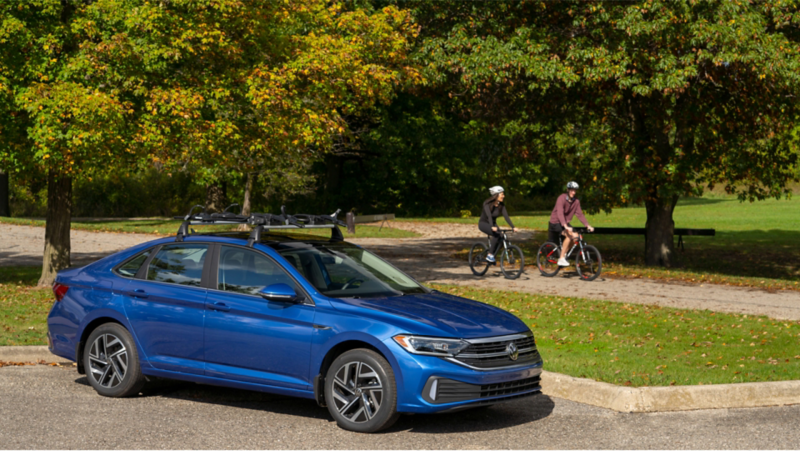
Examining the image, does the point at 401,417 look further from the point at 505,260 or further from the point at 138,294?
the point at 505,260

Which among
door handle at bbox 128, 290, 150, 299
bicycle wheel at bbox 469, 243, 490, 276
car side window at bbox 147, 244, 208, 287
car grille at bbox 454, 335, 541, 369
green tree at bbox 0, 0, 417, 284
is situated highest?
green tree at bbox 0, 0, 417, 284

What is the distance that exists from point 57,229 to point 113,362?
8.69 meters

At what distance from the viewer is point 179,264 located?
25.1ft

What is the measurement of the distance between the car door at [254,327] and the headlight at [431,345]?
2.66 feet

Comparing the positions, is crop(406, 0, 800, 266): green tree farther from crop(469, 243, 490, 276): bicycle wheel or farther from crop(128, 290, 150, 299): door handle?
crop(128, 290, 150, 299): door handle

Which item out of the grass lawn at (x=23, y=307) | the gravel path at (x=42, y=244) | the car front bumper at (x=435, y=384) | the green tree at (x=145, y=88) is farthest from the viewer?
the gravel path at (x=42, y=244)

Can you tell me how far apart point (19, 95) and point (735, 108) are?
14358 mm

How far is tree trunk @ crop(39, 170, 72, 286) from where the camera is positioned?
50.7 feet

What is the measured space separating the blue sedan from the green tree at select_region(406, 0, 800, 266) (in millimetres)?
10162

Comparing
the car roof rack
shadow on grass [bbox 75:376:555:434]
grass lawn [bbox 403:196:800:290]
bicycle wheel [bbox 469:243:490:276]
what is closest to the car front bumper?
shadow on grass [bbox 75:376:555:434]

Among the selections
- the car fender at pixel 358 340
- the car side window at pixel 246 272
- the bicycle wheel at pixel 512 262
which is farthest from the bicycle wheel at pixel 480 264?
the car fender at pixel 358 340

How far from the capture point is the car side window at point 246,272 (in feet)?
23.4

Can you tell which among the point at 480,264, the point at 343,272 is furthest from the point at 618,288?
the point at 343,272

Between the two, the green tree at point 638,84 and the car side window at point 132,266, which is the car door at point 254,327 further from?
the green tree at point 638,84
